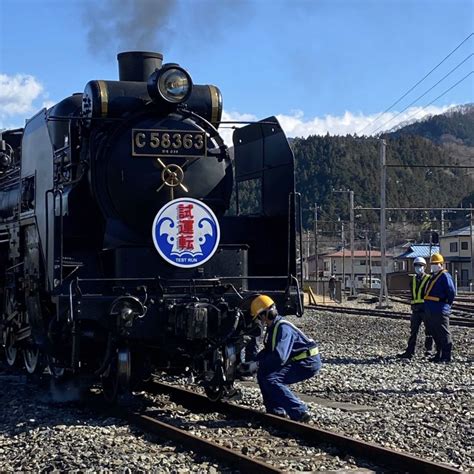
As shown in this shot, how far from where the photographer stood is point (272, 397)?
8.54 meters

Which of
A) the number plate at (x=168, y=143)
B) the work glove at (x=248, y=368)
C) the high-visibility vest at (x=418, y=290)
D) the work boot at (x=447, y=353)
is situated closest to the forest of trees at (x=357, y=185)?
the high-visibility vest at (x=418, y=290)

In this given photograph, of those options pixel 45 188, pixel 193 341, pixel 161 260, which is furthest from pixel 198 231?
pixel 45 188

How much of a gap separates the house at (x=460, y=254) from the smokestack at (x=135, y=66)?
2776 inches

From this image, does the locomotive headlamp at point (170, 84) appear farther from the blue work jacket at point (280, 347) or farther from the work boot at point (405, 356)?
the work boot at point (405, 356)

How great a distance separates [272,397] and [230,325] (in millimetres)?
824

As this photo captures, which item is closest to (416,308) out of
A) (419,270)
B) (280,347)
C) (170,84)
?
(419,270)

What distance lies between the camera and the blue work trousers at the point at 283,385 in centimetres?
841

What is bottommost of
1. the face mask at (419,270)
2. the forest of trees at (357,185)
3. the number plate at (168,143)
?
the face mask at (419,270)

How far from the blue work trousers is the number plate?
93.2 inches

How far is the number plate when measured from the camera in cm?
900

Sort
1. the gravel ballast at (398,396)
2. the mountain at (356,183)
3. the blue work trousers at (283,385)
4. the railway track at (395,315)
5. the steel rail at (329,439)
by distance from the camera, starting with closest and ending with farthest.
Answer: the steel rail at (329,439)
the gravel ballast at (398,396)
the blue work trousers at (283,385)
the railway track at (395,315)
the mountain at (356,183)

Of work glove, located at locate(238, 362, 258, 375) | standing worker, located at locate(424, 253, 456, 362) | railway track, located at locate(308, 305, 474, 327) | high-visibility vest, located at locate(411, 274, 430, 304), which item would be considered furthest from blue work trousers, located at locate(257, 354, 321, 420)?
railway track, located at locate(308, 305, 474, 327)

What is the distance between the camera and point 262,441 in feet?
24.4

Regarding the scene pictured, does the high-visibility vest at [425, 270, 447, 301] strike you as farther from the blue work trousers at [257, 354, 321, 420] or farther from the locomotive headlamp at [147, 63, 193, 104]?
the locomotive headlamp at [147, 63, 193, 104]
